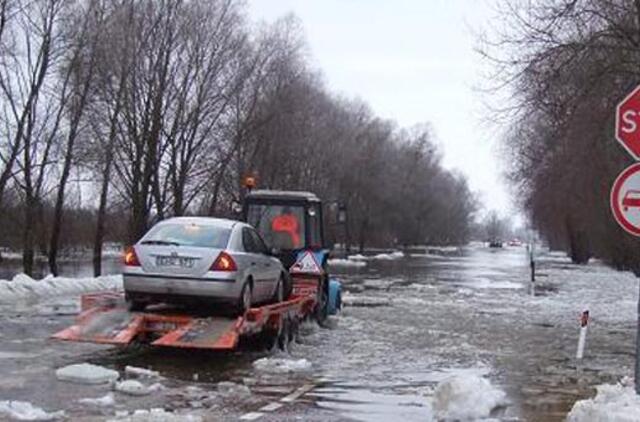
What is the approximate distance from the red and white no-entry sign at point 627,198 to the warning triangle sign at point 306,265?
1093 cm

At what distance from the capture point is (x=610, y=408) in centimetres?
875

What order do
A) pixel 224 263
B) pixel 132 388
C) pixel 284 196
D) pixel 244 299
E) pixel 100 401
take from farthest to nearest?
pixel 284 196 < pixel 244 299 < pixel 224 263 < pixel 132 388 < pixel 100 401

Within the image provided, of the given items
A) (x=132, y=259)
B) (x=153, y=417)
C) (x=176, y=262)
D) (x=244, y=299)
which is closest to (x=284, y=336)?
(x=244, y=299)

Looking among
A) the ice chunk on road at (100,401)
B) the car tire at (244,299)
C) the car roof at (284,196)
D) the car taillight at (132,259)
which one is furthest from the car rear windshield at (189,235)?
the car roof at (284,196)

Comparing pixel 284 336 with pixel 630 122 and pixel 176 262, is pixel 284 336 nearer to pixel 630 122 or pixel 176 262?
pixel 176 262

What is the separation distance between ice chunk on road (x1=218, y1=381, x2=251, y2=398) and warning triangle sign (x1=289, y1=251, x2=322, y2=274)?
26.5 ft

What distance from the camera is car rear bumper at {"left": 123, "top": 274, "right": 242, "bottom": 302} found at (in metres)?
13.3

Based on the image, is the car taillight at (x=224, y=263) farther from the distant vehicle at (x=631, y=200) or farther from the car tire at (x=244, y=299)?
the distant vehicle at (x=631, y=200)

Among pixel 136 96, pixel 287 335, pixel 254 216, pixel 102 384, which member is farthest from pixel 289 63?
pixel 102 384

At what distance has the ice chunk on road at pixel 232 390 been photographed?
10805 mm

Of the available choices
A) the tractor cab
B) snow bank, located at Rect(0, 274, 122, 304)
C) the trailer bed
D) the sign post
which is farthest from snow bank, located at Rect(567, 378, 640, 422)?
snow bank, located at Rect(0, 274, 122, 304)

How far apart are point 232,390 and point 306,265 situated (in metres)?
8.61

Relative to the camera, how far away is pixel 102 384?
35.9 ft

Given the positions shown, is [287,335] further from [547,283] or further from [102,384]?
[547,283]
